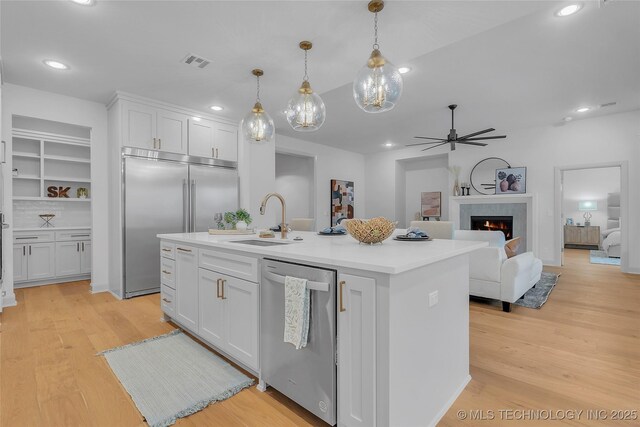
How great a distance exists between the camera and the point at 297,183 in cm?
764

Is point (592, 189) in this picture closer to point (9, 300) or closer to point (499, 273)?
point (499, 273)

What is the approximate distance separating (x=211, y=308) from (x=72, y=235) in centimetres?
385

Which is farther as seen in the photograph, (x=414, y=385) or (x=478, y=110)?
(x=478, y=110)

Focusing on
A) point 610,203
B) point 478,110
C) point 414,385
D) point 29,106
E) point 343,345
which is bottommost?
point 414,385

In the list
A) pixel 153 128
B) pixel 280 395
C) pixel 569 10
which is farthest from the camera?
pixel 153 128

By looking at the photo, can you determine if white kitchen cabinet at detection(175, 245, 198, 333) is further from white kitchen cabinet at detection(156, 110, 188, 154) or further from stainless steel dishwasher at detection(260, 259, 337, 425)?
white kitchen cabinet at detection(156, 110, 188, 154)

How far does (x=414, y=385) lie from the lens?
1358mm

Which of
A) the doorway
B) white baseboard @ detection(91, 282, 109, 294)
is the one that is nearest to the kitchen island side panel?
white baseboard @ detection(91, 282, 109, 294)

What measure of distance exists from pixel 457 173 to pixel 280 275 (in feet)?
20.7

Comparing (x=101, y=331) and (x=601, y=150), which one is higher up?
(x=601, y=150)

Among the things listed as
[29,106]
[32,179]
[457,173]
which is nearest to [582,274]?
[457,173]

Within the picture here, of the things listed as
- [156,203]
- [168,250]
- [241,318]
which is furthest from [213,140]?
[241,318]

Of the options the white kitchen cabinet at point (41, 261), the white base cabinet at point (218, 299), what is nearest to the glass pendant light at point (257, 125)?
the white base cabinet at point (218, 299)

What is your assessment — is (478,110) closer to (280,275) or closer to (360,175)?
(360,175)
